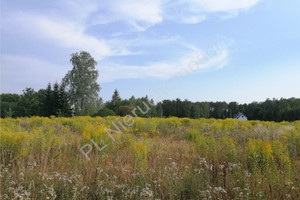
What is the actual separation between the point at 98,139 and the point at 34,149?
4.24ft

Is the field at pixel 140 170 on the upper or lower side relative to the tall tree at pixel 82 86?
lower

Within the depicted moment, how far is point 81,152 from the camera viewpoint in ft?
14.5

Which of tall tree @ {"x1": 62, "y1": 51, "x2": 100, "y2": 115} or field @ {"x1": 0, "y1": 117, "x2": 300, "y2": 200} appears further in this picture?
tall tree @ {"x1": 62, "y1": 51, "x2": 100, "y2": 115}

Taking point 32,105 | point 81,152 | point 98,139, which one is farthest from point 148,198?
point 32,105

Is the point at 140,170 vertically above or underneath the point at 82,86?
underneath

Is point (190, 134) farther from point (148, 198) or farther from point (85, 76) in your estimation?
point (85, 76)

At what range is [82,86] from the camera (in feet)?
94.6

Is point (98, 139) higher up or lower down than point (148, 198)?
higher up

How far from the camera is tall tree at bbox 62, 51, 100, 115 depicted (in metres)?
28.9

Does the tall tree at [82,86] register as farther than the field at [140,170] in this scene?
Yes

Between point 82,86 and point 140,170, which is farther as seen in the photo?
point 82,86

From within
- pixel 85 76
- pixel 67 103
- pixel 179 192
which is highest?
pixel 85 76

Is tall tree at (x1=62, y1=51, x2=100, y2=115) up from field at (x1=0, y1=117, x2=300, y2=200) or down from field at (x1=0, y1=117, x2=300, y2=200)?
up

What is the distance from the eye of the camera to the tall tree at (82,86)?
28920 millimetres
